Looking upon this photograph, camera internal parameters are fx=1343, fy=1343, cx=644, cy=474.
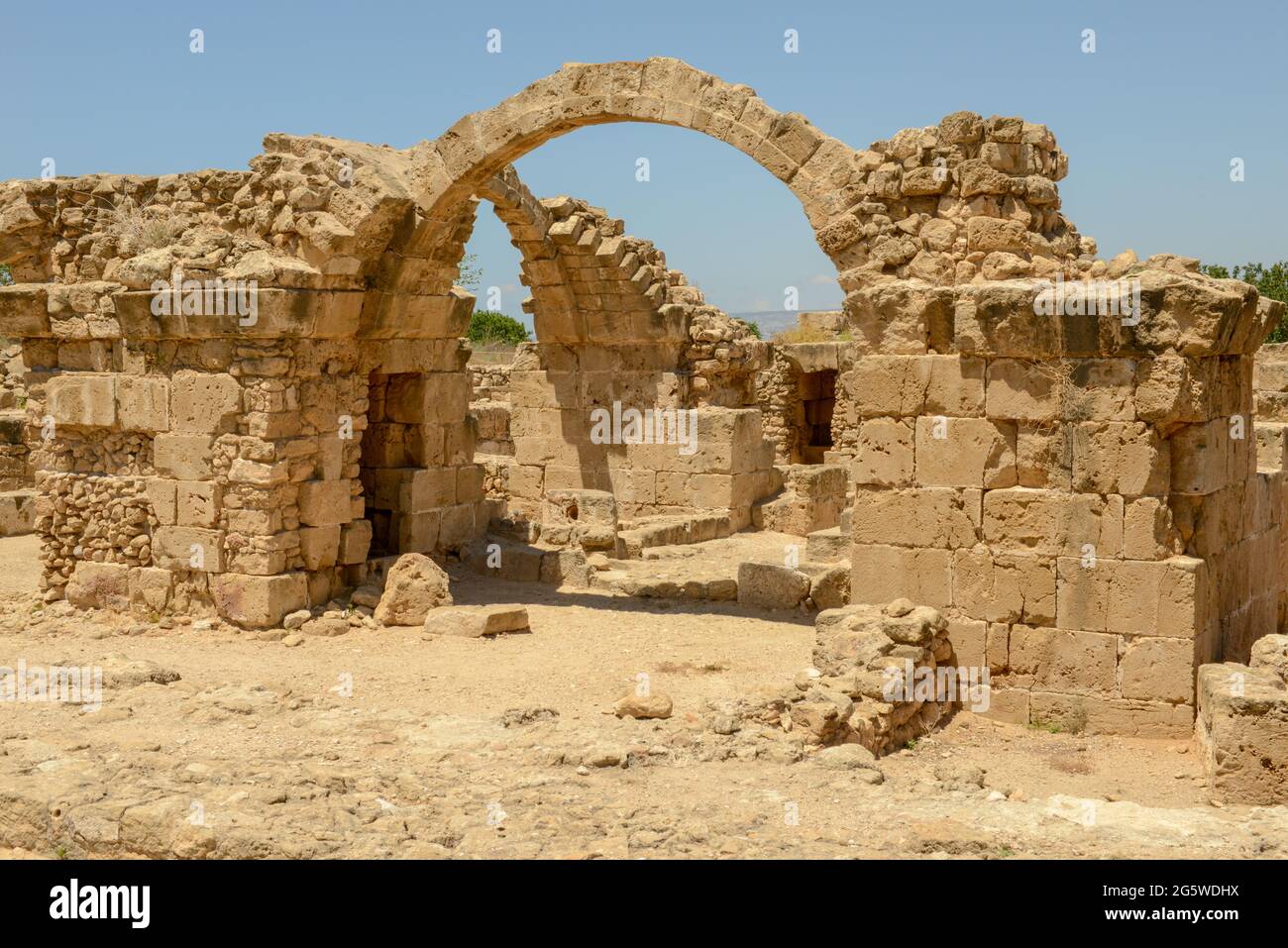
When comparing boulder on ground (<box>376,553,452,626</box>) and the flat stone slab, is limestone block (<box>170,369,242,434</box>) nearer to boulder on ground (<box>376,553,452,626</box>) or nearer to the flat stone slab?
boulder on ground (<box>376,553,452,626</box>)

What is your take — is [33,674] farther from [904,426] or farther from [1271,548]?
[1271,548]

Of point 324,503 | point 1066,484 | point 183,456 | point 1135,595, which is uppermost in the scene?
point 183,456

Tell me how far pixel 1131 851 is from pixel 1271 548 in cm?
408

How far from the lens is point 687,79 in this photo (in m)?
9.09

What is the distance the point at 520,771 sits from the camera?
630cm

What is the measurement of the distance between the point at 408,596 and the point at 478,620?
2.37 ft

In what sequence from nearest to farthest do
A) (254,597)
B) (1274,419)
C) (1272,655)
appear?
(1272,655) < (254,597) < (1274,419)

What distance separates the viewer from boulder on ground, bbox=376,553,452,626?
977cm

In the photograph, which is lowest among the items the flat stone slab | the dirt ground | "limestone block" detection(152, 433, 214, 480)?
the dirt ground

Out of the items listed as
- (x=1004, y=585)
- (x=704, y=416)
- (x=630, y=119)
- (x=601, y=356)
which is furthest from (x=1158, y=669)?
(x=601, y=356)

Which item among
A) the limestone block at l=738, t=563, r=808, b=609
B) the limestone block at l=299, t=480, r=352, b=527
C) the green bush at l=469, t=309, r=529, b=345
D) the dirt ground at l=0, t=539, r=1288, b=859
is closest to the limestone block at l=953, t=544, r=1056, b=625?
the dirt ground at l=0, t=539, r=1288, b=859

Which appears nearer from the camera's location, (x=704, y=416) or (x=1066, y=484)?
(x=1066, y=484)

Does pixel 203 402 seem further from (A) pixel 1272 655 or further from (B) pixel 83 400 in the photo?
(A) pixel 1272 655

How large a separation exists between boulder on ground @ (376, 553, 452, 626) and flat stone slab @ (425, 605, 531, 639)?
0.20m
